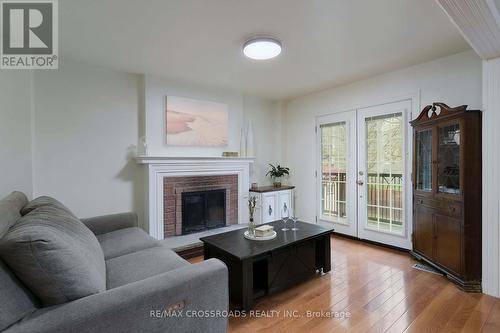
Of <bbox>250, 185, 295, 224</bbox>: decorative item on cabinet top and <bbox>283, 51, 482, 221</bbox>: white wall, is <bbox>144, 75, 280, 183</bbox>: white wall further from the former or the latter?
<bbox>250, 185, 295, 224</bbox>: decorative item on cabinet top

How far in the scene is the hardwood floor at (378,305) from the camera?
1.91m

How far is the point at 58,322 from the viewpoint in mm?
1024

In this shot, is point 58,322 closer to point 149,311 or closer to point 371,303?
point 149,311

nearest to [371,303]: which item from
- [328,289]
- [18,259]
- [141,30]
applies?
[328,289]

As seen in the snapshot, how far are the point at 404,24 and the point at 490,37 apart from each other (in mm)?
644

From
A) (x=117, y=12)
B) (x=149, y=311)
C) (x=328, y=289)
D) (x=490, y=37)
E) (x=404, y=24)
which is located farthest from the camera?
(x=328, y=289)

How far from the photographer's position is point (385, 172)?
3.62 meters

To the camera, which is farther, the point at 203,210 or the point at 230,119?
the point at 230,119

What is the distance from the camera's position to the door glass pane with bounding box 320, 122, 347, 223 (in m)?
4.17

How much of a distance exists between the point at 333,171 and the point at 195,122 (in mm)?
2455

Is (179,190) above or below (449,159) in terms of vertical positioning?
below

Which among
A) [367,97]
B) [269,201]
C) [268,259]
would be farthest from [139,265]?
[367,97]

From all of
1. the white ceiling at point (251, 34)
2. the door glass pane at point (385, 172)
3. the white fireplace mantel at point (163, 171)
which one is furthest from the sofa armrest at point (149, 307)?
the door glass pane at point (385, 172)

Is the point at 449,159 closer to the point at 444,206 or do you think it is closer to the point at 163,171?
the point at 444,206
